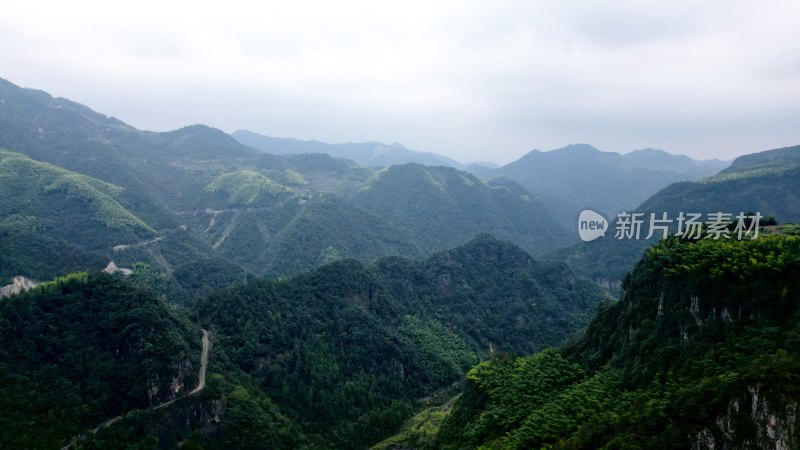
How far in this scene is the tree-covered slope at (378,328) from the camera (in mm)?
84312

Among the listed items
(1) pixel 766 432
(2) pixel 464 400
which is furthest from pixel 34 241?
(1) pixel 766 432

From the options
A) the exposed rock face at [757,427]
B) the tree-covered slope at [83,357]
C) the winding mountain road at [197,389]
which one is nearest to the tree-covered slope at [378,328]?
the winding mountain road at [197,389]

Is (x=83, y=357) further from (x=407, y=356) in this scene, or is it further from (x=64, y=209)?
(x=64, y=209)

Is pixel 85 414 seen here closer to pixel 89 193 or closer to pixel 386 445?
pixel 386 445

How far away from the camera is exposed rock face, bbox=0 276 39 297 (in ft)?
317

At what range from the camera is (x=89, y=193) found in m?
182

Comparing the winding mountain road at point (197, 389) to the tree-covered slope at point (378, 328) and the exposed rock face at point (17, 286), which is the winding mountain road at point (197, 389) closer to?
the tree-covered slope at point (378, 328)

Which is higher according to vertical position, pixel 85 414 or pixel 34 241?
pixel 34 241

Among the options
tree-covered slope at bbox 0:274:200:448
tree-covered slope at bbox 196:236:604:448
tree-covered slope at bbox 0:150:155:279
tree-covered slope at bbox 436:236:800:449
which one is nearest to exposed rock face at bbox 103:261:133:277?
tree-covered slope at bbox 0:150:155:279

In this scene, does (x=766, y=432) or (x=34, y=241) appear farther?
→ (x=34, y=241)

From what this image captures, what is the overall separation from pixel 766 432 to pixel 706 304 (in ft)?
48.6

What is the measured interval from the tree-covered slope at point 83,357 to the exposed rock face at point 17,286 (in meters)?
32.3

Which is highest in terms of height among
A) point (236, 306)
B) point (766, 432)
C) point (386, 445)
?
point (766, 432)

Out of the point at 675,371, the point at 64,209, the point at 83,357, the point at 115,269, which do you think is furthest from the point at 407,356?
the point at 64,209
